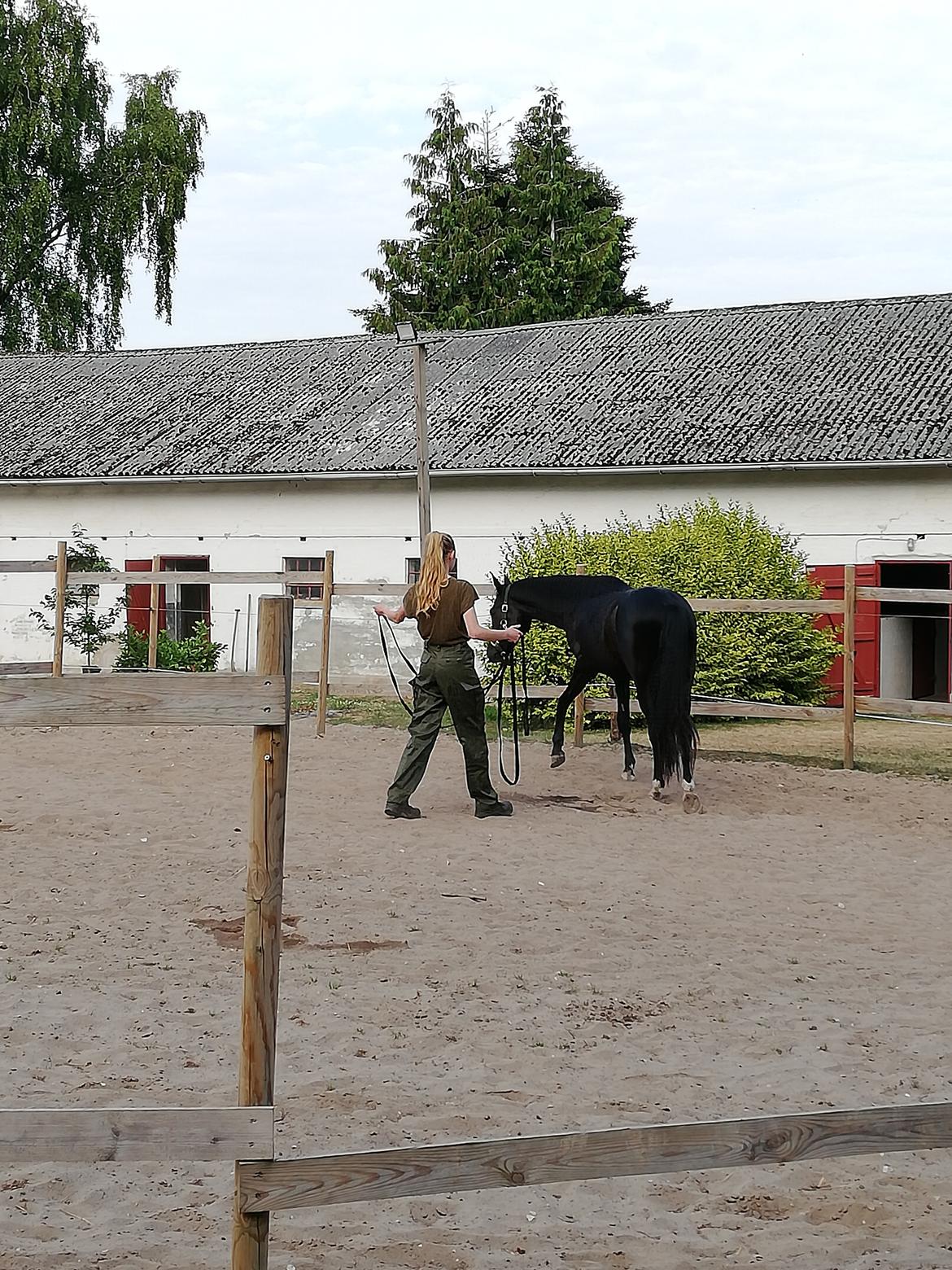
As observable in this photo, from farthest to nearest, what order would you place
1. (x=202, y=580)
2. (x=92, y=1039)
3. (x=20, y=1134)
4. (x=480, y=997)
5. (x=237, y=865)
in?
(x=202, y=580) → (x=237, y=865) → (x=480, y=997) → (x=92, y=1039) → (x=20, y=1134)

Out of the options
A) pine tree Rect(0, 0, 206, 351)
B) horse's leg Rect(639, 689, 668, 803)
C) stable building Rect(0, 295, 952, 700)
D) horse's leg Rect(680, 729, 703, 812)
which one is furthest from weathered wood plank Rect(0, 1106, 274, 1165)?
pine tree Rect(0, 0, 206, 351)

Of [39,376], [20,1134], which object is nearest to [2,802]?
[20,1134]

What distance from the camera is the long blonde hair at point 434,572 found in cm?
906

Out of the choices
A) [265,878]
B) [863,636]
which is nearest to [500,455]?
[863,636]

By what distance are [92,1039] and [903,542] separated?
50.0 feet

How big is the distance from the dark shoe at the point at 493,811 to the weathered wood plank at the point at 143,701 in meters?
6.75

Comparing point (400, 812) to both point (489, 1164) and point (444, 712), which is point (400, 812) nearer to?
point (444, 712)

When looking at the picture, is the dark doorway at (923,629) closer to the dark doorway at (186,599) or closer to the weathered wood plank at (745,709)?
the weathered wood plank at (745,709)

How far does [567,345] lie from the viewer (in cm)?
2480

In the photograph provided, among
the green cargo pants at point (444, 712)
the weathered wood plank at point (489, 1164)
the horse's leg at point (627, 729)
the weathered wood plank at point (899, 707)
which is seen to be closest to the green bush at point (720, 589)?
the weathered wood plank at point (899, 707)

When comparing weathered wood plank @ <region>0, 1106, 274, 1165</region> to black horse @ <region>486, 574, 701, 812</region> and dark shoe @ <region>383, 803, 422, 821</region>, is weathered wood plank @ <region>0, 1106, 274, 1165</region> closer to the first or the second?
dark shoe @ <region>383, 803, 422, 821</region>

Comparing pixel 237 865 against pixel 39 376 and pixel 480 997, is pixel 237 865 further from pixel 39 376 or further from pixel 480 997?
pixel 39 376

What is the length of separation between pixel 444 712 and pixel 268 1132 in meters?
6.59

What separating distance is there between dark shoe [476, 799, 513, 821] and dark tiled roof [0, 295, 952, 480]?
34.3 feet
